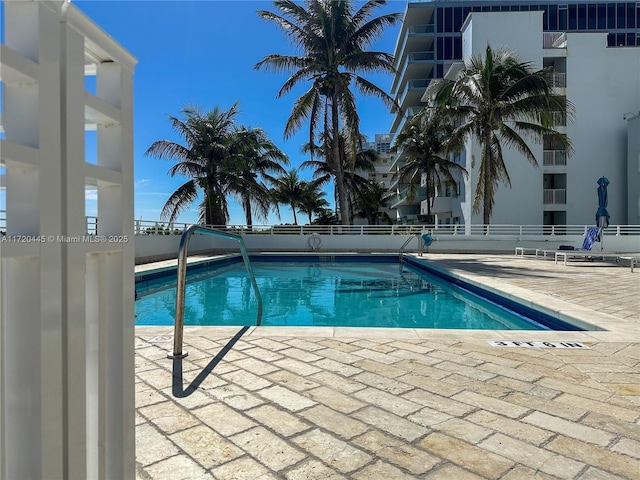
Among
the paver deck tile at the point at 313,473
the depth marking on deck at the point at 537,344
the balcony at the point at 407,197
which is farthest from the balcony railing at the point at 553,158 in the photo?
the paver deck tile at the point at 313,473

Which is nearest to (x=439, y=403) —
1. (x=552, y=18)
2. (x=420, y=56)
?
(x=420, y=56)

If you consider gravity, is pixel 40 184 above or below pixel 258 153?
below

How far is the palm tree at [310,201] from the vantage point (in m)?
34.9

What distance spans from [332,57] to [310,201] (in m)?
20.2

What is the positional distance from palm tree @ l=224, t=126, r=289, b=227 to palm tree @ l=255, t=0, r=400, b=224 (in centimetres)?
393

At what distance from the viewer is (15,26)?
776 mm

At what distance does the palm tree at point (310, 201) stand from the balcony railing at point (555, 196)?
1830 centimetres

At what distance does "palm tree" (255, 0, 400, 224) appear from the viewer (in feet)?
51.3

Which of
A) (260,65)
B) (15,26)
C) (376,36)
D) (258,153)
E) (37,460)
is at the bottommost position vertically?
(37,460)

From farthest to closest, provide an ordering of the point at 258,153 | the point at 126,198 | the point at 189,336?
the point at 258,153 < the point at 189,336 < the point at 126,198

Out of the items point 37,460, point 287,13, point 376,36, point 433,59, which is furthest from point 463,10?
point 37,460

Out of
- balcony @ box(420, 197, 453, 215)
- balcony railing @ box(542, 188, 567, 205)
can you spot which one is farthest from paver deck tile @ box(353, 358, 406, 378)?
balcony @ box(420, 197, 453, 215)

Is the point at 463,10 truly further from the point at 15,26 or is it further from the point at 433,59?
the point at 15,26

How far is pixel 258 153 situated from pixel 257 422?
2237 centimetres
